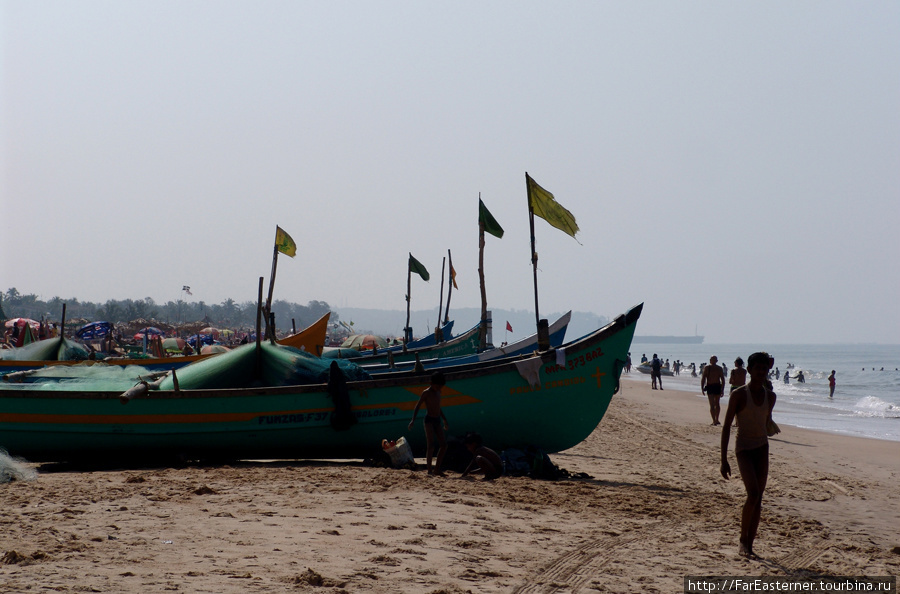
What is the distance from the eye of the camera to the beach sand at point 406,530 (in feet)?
16.4

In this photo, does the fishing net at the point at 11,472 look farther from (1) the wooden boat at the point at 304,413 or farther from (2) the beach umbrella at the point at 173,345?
(2) the beach umbrella at the point at 173,345

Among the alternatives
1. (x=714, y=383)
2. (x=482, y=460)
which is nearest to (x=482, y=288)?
(x=714, y=383)

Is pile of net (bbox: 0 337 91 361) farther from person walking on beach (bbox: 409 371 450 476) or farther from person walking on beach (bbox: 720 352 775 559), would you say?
person walking on beach (bbox: 720 352 775 559)

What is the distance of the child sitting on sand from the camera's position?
9125 mm

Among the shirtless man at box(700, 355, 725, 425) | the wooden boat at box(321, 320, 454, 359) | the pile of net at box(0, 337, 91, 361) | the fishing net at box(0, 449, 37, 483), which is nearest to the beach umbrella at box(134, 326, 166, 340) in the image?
the wooden boat at box(321, 320, 454, 359)

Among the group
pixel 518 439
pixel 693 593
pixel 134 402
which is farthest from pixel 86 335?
pixel 693 593

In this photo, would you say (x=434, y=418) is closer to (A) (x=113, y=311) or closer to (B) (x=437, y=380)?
(B) (x=437, y=380)

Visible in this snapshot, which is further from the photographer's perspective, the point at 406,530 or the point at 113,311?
the point at 113,311

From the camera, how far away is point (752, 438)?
5965 mm

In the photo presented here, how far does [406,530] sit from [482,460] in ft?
9.80

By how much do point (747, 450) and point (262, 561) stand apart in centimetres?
379

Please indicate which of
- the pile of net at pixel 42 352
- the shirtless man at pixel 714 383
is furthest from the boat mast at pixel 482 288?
the pile of net at pixel 42 352

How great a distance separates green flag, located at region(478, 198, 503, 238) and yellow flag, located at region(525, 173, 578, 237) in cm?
698

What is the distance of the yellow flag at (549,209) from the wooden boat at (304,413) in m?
2.46
